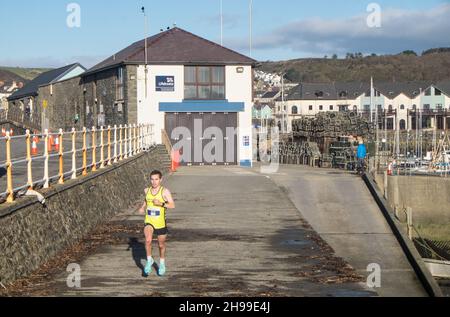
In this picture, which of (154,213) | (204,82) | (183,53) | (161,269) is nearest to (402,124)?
(183,53)

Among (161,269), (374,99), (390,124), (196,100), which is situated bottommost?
(161,269)

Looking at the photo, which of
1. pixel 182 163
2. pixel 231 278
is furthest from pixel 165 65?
pixel 231 278

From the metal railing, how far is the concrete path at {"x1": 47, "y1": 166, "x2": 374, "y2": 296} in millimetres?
1668

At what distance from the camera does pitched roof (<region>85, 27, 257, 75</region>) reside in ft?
140

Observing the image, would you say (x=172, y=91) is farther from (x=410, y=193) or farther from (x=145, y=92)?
(x=410, y=193)

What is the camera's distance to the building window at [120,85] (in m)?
43.6

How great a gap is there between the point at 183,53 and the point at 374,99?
96514 millimetres

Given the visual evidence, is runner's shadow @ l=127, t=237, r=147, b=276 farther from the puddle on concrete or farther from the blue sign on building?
the blue sign on building

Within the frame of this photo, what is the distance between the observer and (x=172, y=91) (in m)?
42.7

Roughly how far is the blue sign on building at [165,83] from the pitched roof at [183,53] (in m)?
0.86

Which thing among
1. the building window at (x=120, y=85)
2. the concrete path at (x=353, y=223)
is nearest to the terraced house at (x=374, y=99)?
the building window at (x=120, y=85)

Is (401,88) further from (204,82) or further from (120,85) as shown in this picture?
(120,85)

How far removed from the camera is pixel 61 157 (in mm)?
15758

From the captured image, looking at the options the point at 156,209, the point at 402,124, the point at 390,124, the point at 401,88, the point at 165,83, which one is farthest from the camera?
the point at 401,88
